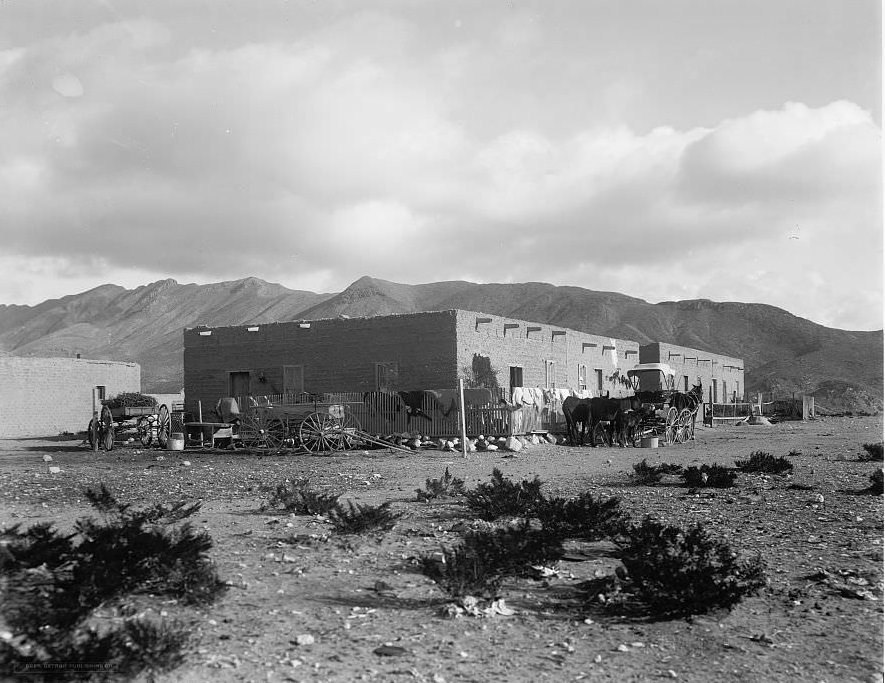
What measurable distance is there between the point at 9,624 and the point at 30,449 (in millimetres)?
21801

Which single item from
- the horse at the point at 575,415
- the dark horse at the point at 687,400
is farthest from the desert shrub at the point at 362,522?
the dark horse at the point at 687,400

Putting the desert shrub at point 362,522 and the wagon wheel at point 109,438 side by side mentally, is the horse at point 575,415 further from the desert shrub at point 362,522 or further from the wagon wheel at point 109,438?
the desert shrub at point 362,522

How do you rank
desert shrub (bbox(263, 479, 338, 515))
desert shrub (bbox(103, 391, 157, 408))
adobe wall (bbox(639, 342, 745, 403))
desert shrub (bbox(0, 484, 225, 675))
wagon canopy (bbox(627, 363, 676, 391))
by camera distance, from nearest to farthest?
1. desert shrub (bbox(0, 484, 225, 675))
2. desert shrub (bbox(263, 479, 338, 515))
3. wagon canopy (bbox(627, 363, 676, 391))
4. desert shrub (bbox(103, 391, 157, 408))
5. adobe wall (bbox(639, 342, 745, 403))

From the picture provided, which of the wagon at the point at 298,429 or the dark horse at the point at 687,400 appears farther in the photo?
the dark horse at the point at 687,400

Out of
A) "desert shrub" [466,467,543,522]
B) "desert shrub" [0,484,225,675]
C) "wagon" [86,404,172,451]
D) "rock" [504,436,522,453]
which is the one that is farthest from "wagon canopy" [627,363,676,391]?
"desert shrub" [0,484,225,675]

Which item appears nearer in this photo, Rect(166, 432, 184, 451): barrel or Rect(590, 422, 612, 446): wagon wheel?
Rect(166, 432, 184, 451): barrel

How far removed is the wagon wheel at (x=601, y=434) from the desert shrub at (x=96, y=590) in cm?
1968

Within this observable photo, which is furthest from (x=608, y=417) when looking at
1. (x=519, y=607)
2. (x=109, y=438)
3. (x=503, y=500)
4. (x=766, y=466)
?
(x=519, y=607)

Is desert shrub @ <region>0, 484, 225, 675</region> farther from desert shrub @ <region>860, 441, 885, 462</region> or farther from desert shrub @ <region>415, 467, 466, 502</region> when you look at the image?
desert shrub @ <region>860, 441, 885, 462</region>

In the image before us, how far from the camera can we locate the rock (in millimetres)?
21906

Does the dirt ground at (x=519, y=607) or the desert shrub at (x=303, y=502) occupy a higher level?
the desert shrub at (x=303, y=502)

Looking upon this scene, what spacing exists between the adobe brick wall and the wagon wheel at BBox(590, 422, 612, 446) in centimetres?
2414

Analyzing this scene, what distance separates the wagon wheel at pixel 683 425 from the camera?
26.2m

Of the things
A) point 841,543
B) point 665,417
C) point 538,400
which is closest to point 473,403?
point 538,400
